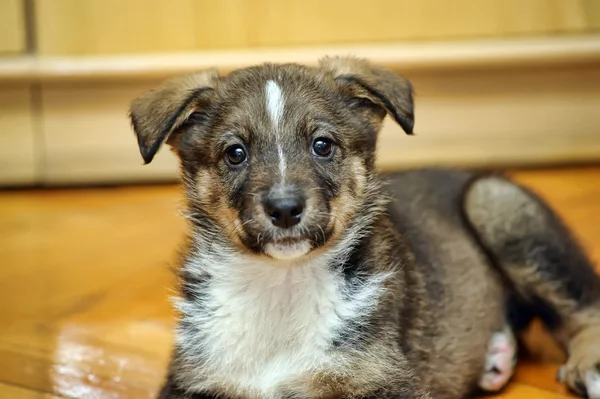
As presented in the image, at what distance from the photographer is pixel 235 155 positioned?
95.3 inches

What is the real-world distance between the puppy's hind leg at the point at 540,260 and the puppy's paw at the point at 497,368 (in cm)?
21

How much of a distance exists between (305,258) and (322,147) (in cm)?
29

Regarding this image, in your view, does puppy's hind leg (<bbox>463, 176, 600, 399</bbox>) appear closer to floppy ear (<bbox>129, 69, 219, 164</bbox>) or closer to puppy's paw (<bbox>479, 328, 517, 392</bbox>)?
puppy's paw (<bbox>479, 328, 517, 392</bbox>)

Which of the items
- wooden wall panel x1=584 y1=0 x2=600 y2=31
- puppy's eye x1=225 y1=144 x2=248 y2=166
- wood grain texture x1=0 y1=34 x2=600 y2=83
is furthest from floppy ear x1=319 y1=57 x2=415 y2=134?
wooden wall panel x1=584 y1=0 x2=600 y2=31

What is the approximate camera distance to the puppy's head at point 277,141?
2262mm

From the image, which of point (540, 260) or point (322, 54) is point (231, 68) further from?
point (540, 260)

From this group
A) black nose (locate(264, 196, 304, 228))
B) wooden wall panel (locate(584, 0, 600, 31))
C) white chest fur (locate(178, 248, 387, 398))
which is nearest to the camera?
black nose (locate(264, 196, 304, 228))

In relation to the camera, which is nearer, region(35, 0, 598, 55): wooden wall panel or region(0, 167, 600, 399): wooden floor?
region(0, 167, 600, 399): wooden floor

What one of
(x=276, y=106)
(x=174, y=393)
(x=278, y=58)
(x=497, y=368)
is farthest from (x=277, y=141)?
(x=278, y=58)

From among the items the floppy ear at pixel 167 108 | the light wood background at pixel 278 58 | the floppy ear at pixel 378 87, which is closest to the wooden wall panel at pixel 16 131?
the light wood background at pixel 278 58

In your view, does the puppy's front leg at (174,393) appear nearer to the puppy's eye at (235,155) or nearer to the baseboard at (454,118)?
the puppy's eye at (235,155)

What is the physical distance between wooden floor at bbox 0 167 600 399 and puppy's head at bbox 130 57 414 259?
27cm

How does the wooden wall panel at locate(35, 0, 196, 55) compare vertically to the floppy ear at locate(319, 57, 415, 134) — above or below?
below

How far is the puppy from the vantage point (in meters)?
2.29
